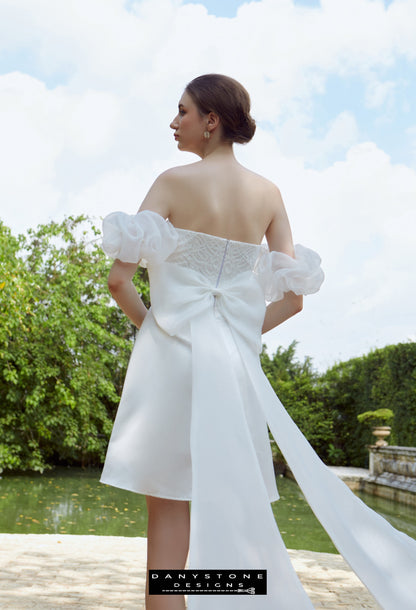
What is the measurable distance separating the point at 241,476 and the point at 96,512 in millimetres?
7652

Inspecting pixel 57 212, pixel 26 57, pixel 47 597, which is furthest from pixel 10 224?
pixel 47 597

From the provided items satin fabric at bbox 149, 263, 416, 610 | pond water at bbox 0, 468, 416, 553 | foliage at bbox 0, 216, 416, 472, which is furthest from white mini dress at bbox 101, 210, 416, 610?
foliage at bbox 0, 216, 416, 472

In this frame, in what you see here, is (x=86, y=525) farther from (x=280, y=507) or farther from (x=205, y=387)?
(x=205, y=387)

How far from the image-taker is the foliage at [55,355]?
1280cm

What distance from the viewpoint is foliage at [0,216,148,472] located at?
12.8 metres

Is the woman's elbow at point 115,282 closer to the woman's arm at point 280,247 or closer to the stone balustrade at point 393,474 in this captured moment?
the woman's arm at point 280,247

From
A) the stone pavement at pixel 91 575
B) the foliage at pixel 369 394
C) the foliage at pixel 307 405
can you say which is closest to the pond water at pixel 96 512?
the stone pavement at pixel 91 575

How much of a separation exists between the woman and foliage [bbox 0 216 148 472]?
1012 cm

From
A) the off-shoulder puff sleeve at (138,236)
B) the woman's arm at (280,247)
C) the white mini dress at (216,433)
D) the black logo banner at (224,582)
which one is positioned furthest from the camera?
the woman's arm at (280,247)

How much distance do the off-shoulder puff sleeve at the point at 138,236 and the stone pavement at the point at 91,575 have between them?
2179mm

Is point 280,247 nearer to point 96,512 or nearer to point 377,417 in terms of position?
point 96,512

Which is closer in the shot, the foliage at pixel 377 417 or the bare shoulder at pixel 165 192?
the bare shoulder at pixel 165 192

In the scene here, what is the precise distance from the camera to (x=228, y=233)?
205 cm

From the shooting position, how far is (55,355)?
1337 centimetres
